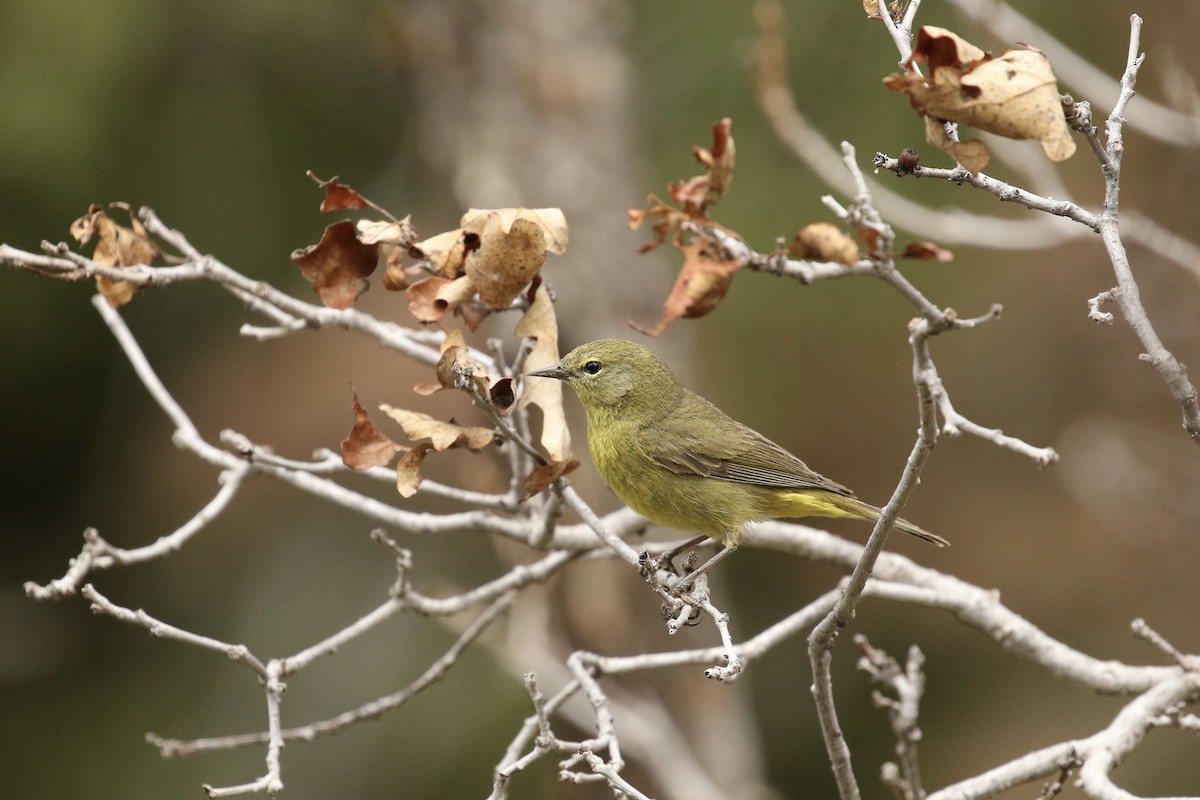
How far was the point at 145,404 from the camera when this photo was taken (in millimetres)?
7723

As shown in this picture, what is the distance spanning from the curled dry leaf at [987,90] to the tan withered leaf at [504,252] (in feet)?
3.04

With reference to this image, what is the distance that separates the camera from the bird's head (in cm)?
424

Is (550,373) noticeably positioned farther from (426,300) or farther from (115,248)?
(115,248)

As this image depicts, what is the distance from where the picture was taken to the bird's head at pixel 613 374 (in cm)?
424

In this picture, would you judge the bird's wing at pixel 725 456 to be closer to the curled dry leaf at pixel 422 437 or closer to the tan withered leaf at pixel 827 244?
the curled dry leaf at pixel 422 437

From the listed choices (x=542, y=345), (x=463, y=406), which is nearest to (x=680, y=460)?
(x=542, y=345)

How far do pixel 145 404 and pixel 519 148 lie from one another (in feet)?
9.42

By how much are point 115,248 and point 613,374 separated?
1.74 m

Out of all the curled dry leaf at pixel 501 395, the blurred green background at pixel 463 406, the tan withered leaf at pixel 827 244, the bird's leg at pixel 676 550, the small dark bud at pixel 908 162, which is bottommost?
the tan withered leaf at pixel 827 244

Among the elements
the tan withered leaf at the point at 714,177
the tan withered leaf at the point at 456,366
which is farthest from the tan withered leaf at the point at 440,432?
the tan withered leaf at the point at 714,177

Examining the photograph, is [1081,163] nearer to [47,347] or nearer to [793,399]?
[793,399]

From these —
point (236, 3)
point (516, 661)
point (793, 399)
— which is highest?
point (236, 3)

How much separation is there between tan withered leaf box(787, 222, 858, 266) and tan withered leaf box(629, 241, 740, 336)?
176 mm

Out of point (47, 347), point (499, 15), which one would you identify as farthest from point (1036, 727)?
point (47, 347)
